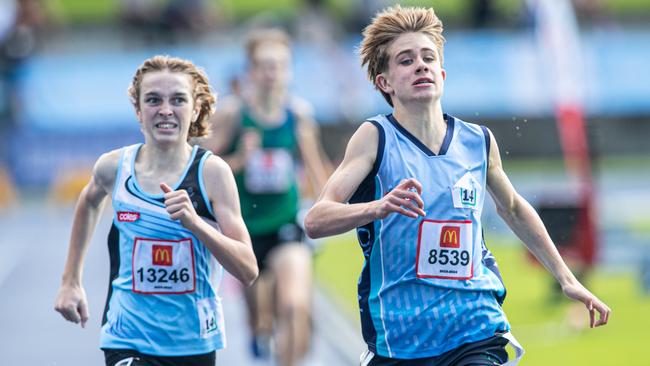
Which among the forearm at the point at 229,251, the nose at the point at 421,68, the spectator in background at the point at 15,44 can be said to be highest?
the spectator in background at the point at 15,44

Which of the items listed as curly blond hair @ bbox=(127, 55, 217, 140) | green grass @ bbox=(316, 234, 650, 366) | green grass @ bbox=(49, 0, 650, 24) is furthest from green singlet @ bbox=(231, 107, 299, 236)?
green grass @ bbox=(49, 0, 650, 24)

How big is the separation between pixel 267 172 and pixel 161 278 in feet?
12.2

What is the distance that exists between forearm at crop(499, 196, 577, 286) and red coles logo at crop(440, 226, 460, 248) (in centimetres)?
37

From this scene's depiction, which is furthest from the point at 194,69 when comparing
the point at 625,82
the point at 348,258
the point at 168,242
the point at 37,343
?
the point at 625,82

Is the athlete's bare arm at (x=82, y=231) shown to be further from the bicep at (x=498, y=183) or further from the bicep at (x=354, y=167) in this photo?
the bicep at (x=498, y=183)

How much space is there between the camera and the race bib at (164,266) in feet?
18.0

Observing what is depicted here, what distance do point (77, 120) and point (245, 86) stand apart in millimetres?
15723

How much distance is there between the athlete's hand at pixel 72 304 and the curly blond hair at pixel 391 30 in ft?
5.21

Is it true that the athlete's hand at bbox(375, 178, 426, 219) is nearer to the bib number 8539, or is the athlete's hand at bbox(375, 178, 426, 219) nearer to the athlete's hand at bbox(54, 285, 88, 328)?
the bib number 8539

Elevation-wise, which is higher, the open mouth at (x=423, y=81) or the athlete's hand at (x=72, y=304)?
the open mouth at (x=423, y=81)

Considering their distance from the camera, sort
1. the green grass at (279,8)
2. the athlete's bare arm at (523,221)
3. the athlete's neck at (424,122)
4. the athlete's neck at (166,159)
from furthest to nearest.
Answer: the green grass at (279,8), the athlete's neck at (166,159), the athlete's bare arm at (523,221), the athlete's neck at (424,122)

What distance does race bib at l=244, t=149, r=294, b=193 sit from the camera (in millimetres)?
9117

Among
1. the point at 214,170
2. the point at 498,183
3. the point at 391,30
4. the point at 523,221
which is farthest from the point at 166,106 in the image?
the point at 523,221

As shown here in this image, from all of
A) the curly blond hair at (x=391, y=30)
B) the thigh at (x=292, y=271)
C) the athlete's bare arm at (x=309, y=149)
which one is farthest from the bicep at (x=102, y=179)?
the athlete's bare arm at (x=309, y=149)
